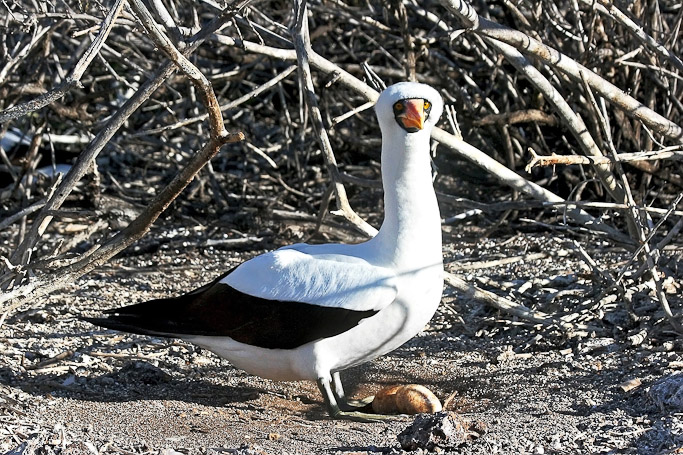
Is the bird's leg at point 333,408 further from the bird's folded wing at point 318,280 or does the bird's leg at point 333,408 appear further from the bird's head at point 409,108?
the bird's head at point 409,108

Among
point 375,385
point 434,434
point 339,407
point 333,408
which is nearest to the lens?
point 434,434

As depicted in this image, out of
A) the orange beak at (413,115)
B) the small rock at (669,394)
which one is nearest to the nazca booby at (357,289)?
the orange beak at (413,115)

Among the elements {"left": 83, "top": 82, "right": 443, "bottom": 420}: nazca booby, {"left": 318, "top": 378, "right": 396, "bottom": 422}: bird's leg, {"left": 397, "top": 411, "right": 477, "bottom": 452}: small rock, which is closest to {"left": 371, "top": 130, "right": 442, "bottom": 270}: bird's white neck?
{"left": 83, "top": 82, "right": 443, "bottom": 420}: nazca booby

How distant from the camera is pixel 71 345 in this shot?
471 centimetres

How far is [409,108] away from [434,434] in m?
1.18

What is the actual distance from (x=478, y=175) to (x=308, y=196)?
1.15 m

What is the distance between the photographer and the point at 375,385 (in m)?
4.43

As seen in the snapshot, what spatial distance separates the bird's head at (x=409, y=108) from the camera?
3.74 meters

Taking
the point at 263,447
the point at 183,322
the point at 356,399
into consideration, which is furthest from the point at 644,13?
the point at 263,447

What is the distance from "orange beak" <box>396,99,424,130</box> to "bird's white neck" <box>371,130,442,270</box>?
0.05 m

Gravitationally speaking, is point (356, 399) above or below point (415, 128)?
below

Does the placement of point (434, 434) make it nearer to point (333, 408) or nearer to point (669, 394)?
point (333, 408)

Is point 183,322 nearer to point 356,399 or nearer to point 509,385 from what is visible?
point 356,399

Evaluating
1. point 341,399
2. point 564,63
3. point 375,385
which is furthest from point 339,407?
point 564,63
